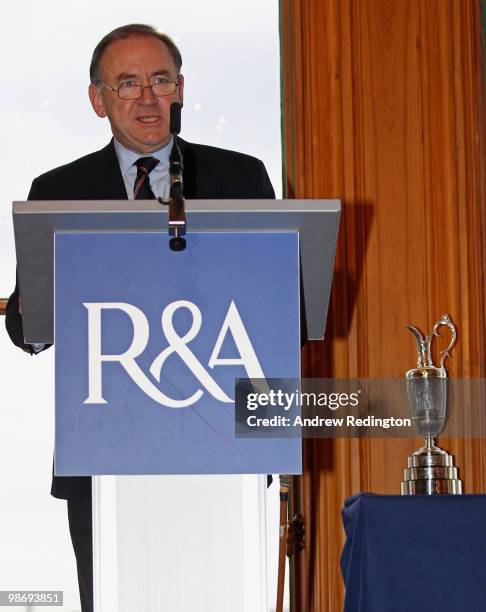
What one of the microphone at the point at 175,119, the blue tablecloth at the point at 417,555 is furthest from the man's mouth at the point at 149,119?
the blue tablecloth at the point at 417,555

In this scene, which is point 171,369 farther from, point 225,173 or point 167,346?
point 225,173

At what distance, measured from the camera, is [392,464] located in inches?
155

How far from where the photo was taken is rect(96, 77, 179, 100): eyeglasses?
2742 mm

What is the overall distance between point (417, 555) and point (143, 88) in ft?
4.43

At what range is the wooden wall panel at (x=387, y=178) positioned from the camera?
13.0 feet

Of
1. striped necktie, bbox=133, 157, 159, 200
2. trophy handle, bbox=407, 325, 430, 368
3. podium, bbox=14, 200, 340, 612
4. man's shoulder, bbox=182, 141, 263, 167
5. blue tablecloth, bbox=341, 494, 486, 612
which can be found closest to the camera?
podium, bbox=14, 200, 340, 612

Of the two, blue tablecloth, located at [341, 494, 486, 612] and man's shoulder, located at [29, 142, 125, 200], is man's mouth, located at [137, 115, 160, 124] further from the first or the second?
blue tablecloth, located at [341, 494, 486, 612]

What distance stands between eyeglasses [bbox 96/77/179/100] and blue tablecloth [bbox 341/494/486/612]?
3.80 ft

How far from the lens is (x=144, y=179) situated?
2.59m

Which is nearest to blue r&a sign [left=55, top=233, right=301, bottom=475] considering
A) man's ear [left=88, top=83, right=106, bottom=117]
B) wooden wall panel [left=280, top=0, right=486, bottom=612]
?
man's ear [left=88, top=83, right=106, bottom=117]

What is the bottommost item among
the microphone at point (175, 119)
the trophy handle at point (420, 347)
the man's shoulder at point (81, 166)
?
the trophy handle at point (420, 347)

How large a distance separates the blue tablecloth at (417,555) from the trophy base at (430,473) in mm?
1007

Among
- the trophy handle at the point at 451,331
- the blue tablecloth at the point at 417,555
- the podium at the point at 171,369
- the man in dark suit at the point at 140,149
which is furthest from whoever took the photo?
the trophy handle at the point at 451,331

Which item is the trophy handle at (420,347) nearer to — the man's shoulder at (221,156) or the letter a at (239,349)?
the man's shoulder at (221,156)
